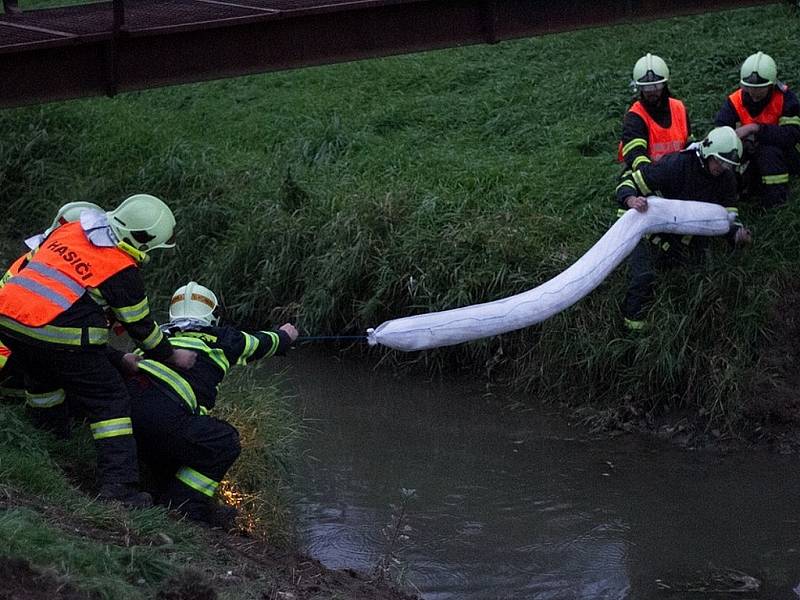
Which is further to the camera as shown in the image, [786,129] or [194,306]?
[786,129]

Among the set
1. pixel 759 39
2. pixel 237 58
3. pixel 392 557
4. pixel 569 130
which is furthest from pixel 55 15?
pixel 759 39

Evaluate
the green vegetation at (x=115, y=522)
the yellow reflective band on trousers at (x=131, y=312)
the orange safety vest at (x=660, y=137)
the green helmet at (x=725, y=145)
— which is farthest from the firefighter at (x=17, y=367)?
the green helmet at (x=725, y=145)

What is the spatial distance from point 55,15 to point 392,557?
5521mm

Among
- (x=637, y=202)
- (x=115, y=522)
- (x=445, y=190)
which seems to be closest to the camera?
(x=115, y=522)

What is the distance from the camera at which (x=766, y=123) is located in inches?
343

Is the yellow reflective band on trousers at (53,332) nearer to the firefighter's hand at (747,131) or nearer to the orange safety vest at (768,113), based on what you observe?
the firefighter's hand at (747,131)

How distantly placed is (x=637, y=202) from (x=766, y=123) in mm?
1550

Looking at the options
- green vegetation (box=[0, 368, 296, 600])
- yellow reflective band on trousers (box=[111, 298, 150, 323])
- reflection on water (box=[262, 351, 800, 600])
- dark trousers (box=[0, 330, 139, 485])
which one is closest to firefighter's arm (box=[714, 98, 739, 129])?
reflection on water (box=[262, 351, 800, 600])

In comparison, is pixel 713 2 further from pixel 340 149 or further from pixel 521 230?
pixel 340 149

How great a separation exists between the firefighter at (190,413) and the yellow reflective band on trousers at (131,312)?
37cm

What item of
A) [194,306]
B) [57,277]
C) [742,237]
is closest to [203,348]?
[194,306]

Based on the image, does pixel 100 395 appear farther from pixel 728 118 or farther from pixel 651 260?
pixel 728 118

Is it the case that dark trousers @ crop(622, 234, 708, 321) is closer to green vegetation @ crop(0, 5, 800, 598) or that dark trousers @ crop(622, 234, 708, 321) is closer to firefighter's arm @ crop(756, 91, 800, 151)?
green vegetation @ crop(0, 5, 800, 598)

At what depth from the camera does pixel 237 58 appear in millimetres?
9250
